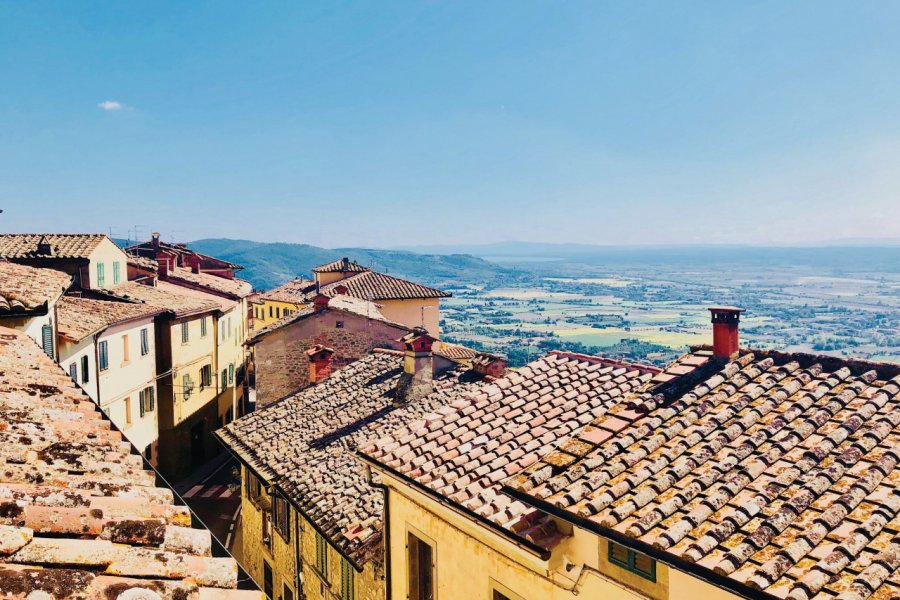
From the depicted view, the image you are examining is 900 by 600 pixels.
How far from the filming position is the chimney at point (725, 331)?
8703 mm

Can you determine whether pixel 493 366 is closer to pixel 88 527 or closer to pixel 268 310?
pixel 88 527

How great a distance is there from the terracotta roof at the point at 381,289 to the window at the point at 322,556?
90.2ft

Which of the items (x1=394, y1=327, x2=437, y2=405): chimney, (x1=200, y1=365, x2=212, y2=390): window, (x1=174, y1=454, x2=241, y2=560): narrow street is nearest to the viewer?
(x1=394, y1=327, x2=437, y2=405): chimney

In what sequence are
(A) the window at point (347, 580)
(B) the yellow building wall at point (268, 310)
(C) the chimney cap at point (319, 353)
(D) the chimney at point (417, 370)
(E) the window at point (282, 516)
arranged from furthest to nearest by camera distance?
(B) the yellow building wall at point (268, 310)
(C) the chimney cap at point (319, 353)
(D) the chimney at point (417, 370)
(E) the window at point (282, 516)
(A) the window at point (347, 580)

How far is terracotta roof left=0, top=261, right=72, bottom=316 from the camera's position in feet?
32.6

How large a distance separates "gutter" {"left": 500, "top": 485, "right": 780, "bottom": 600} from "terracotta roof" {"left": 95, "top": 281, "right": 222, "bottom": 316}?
24609 millimetres

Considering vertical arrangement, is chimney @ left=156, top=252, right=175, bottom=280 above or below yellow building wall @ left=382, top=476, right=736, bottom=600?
above

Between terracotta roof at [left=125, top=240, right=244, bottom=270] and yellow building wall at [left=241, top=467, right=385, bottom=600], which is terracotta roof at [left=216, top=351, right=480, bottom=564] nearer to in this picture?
yellow building wall at [left=241, top=467, right=385, bottom=600]

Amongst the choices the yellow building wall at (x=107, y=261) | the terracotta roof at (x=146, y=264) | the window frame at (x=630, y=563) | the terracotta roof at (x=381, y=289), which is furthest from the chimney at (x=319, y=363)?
the terracotta roof at (x=381, y=289)

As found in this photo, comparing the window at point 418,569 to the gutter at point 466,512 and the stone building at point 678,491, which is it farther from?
the gutter at point 466,512

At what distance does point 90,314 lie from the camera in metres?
23.0

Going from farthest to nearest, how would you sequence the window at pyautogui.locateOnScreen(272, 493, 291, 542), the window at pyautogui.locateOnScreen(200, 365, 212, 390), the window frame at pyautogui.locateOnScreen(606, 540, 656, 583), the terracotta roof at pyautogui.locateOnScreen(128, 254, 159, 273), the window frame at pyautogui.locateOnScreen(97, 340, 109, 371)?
the terracotta roof at pyautogui.locateOnScreen(128, 254, 159, 273) → the window at pyautogui.locateOnScreen(200, 365, 212, 390) → the window frame at pyautogui.locateOnScreen(97, 340, 109, 371) → the window at pyautogui.locateOnScreen(272, 493, 291, 542) → the window frame at pyautogui.locateOnScreen(606, 540, 656, 583)

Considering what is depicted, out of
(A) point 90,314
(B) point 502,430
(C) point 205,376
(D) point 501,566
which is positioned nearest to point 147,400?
(C) point 205,376

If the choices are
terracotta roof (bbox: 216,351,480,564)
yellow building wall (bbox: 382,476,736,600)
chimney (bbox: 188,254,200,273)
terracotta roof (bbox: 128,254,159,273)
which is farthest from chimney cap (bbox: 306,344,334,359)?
chimney (bbox: 188,254,200,273)
